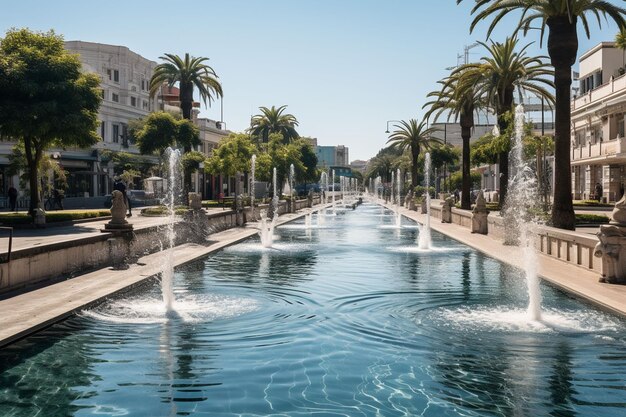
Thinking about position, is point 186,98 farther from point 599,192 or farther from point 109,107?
point 599,192

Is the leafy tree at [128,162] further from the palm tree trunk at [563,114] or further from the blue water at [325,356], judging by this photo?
the blue water at [325,356]

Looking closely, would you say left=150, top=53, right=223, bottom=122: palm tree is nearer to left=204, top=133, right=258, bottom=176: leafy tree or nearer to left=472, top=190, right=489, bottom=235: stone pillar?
left=204, top=133, right=258, bottom=176: leafy tree

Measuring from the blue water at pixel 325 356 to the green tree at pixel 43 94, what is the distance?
63.9 feet

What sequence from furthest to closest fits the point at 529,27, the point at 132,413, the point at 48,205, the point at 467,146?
1. the point at 48,205
2. the point at 467,146
3. the point at 529,27
4. the point at 132,413

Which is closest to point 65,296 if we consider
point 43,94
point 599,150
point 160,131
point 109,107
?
point 43,94

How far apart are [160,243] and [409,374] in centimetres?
1576

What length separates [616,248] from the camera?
47.0 ft

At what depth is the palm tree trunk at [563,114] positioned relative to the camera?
22.0 meters

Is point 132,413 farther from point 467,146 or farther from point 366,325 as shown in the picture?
point 467,146

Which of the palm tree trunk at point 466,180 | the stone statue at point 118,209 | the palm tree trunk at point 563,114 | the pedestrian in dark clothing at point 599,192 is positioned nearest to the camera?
the stone statue at point 118,209

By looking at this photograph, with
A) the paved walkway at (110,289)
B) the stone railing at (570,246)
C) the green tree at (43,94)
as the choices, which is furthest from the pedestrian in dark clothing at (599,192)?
the green tree at (43,94)

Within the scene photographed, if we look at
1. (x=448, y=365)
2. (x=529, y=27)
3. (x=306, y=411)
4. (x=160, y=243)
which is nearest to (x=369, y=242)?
(x=160, y=243)

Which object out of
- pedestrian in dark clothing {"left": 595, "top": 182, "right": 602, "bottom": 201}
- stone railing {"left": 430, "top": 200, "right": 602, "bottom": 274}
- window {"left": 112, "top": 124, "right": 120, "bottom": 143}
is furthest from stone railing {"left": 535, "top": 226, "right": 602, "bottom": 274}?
window {"left": 112, "top": 124, "right": 120, "bottom": 143}

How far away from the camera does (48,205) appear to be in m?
53.4
